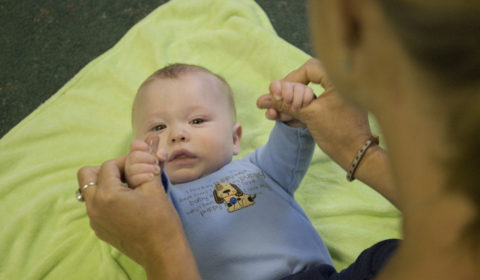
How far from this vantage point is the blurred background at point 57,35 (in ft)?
5.24

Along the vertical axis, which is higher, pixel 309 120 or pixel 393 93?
pixel 393 93

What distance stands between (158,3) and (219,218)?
1.11 meters

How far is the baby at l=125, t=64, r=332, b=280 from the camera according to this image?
3.01ft

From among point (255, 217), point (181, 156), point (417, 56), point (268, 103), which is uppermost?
point (417, 56)

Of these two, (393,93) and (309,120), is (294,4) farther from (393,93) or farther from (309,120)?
(393,93)

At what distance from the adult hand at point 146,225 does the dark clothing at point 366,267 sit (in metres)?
0.24

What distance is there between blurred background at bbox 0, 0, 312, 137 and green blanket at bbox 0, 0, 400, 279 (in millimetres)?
178

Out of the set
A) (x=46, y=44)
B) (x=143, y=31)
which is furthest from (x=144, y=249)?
(x=46, y=44)

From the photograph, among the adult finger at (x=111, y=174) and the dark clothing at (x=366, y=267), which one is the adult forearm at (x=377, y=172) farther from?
the adult finger at (x=111, y=174)

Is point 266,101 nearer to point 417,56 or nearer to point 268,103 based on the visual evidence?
point 268,103

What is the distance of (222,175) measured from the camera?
1.05m

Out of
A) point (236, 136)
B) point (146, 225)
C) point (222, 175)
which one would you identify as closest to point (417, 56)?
point (146, 225)

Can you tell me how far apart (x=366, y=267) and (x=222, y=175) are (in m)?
0.39

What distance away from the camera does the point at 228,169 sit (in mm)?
1073
